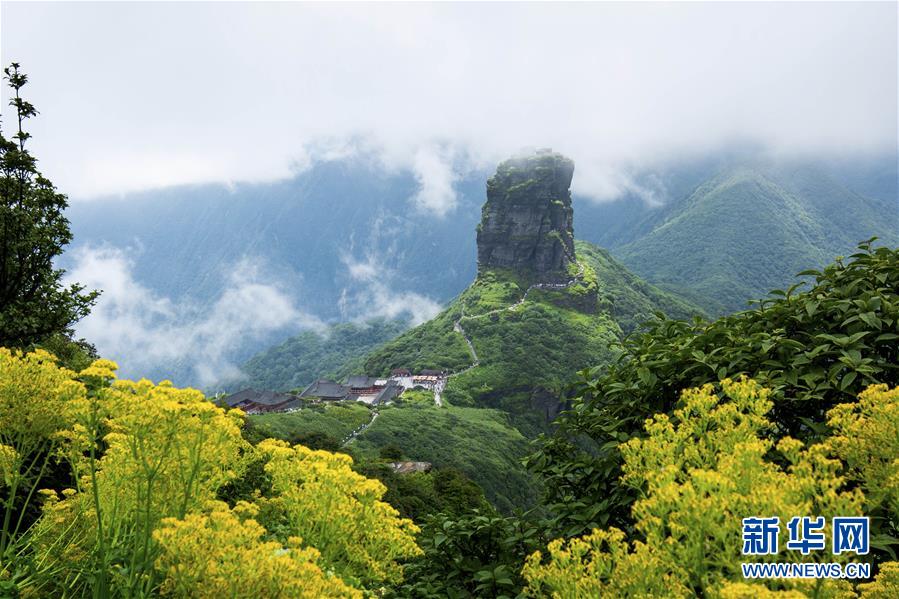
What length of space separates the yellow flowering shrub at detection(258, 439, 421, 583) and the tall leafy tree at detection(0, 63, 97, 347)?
11932 mm

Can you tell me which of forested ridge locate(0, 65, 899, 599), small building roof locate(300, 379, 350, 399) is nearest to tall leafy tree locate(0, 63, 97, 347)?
forested ridge locate(0, 65, 899, 599)

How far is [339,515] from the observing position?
4.48 meters

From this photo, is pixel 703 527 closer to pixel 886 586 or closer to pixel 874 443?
pixel 886 586

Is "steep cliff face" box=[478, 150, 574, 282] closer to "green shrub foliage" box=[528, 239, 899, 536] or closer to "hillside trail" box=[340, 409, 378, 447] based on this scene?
"hillside trail" box=[340, 409, 378, 447]

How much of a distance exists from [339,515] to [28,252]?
1482 cm

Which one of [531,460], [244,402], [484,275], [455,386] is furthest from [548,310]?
[531,460]

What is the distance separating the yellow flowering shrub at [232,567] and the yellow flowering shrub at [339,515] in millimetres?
766

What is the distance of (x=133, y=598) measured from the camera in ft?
13.7

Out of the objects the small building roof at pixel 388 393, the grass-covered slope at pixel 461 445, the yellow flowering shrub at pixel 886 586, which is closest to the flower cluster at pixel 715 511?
the yellow flowering shrub at pixel 886 586

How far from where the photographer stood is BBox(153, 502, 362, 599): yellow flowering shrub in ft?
11.2

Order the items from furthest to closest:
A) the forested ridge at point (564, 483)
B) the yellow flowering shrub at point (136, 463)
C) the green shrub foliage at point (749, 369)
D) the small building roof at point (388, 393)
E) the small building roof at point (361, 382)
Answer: the small building roof at point (361, 382) → the small building roof at point (388, 393) → the green shrub foliage at point (749, 369) → the yellow flowering shrub at point (136, 463) → the forested ridge at point (564, 483)

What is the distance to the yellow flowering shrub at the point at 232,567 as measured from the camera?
3.42 m

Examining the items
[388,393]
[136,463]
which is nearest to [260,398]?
[388,393]

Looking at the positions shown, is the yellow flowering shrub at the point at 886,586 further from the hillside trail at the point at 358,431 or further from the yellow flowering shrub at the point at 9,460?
the hillside trail at the point at 358,431
